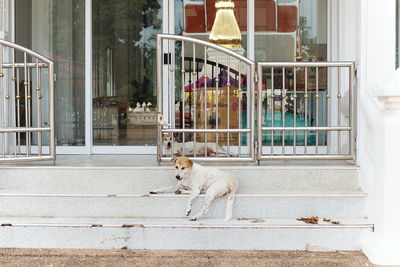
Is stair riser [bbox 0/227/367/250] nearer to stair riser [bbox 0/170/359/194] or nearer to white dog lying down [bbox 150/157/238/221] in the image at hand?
white dog lying down [bbox 150/157/238/221]

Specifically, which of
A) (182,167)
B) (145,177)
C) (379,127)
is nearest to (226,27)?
(145,177)

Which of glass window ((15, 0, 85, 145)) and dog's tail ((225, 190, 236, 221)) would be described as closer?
dog's tail ((225, 190, 236, 221))

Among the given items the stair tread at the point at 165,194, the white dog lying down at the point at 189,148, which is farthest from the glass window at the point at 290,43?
the stair tread at the point at 165,194

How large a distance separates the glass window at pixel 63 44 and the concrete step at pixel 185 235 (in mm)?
2258

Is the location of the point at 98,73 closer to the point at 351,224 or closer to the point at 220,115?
the point at 220,115

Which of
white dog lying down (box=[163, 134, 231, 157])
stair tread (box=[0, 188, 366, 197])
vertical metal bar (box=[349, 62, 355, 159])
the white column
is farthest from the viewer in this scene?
white dog lying down (box=[163, 134, 231, 157])

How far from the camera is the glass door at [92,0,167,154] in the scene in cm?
519

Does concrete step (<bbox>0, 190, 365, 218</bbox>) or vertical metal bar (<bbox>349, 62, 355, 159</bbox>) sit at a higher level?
vertical metal bar (<bbox>349, 62, 355, 159</bbox>)

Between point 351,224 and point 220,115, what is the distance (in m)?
2.26

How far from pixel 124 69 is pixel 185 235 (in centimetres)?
277

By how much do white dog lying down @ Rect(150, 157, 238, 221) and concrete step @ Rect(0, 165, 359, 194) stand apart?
0.21 m

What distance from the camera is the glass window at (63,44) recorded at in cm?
520

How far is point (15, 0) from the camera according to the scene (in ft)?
17.0

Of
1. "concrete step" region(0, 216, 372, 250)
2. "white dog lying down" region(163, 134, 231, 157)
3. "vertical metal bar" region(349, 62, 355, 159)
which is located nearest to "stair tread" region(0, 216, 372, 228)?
"concrete step" region(0, 216, 372, 250)
